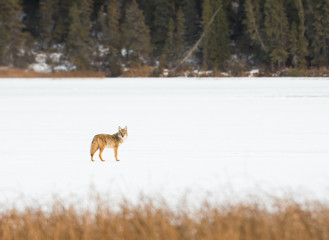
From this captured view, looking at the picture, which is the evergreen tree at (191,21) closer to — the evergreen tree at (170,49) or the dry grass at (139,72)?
the evergreen tree at (170,49)

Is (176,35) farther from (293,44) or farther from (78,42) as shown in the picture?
(293,44)

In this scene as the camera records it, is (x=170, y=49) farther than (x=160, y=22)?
No

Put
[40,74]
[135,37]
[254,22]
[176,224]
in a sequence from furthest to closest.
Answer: [135,37] < [254,22] < [40,74] < [176,224]

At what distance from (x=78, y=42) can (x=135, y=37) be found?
13.9 ft

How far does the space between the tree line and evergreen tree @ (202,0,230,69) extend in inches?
1.1

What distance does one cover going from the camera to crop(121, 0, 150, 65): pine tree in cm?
3972

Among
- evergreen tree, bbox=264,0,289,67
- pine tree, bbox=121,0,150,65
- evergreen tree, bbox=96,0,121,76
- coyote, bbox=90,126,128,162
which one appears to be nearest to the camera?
coyote, bbox=90,126,128,162

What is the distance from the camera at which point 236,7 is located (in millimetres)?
45844

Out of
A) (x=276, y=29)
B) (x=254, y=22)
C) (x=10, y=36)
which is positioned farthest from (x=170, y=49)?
(x=10, y=36)

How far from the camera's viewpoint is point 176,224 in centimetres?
477

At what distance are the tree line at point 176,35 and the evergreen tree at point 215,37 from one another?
0.03 meters

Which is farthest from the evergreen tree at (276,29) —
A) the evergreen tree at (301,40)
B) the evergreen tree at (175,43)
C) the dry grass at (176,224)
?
the dry grass at (176,224)

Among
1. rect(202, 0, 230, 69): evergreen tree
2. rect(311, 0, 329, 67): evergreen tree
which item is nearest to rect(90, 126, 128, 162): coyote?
rect(202, 0, 230, 69): evergreen tree

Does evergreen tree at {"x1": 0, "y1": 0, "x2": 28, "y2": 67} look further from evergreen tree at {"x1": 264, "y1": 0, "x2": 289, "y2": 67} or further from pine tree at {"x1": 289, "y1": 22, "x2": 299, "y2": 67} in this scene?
pine tree at {"x1": 289, "y1": 22, "x2": 299, "y2": 67}
